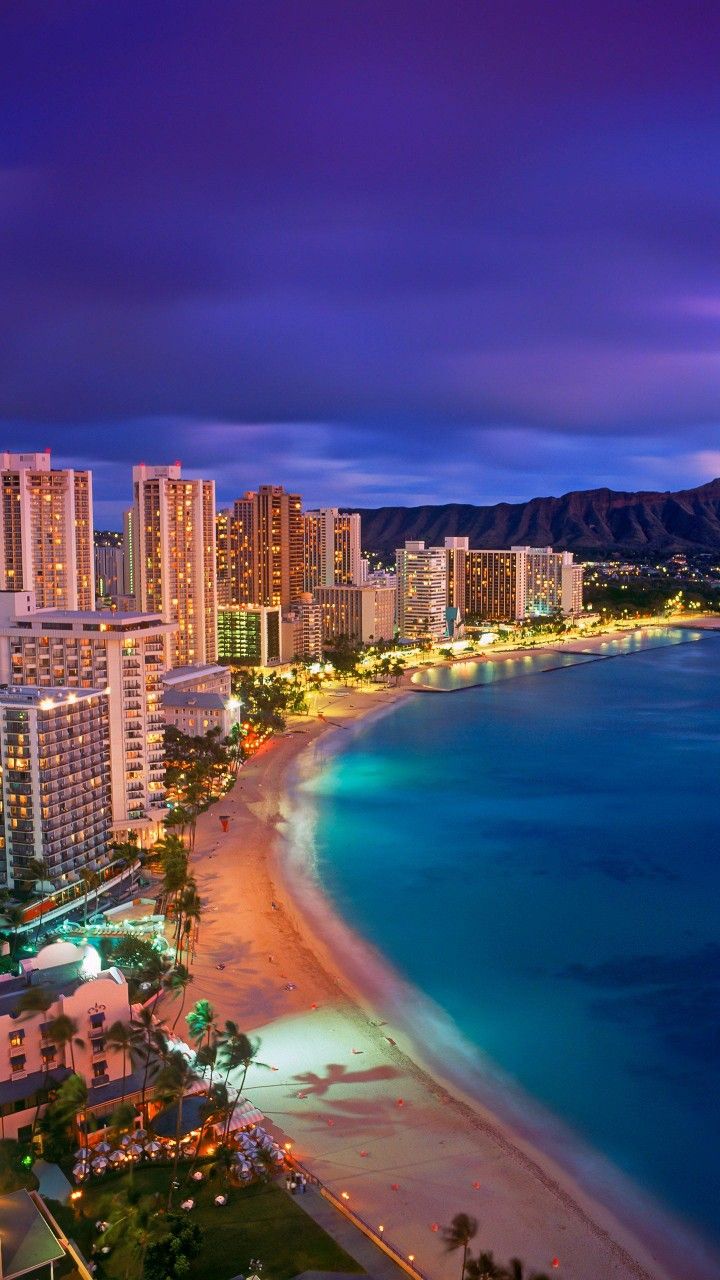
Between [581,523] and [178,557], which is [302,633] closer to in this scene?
[178,557]

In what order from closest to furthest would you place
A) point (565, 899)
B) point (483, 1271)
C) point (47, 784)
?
point (483, 1271)
point (47, 784)
point (565, 899)

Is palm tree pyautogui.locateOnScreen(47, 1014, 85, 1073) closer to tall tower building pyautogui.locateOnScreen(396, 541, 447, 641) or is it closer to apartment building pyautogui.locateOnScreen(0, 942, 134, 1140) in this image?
apartment building pyautogui.locateOnScreen(0, 942, 134, 1140)

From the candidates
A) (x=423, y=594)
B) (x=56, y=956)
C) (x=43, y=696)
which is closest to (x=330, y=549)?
(x=423, y=594)

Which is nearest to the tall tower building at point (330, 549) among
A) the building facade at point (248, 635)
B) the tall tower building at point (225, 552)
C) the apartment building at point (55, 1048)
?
the tall tower building at point (225, 552)

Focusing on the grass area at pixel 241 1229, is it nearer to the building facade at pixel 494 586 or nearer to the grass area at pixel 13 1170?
the grass area at pixel 13 1170

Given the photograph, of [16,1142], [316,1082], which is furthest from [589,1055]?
[16,1142]

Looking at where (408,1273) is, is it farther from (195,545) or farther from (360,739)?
(195,545)

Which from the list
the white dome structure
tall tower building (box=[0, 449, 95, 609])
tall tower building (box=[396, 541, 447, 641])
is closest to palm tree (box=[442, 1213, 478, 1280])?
the white dome structure
